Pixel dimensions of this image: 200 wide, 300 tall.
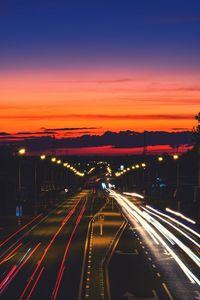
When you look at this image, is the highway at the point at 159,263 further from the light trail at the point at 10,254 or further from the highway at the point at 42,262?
the light trail at the point at 10,254

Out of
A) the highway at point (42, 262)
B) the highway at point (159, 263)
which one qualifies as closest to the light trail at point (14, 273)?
the highway at point (42, 262)

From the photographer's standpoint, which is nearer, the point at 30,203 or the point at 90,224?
the point at 90,224

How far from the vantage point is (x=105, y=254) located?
5872 cm

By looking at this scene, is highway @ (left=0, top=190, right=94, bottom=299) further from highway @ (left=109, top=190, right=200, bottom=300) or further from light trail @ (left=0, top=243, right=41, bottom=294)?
highway @ (left=109, top=190, right=200, bottom=300)

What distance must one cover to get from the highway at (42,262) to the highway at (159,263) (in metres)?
2.88

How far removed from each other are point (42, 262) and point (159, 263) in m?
7.96

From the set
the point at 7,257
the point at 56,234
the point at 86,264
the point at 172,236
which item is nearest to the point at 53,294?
the point at 86,264

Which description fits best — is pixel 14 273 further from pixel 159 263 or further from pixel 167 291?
pixel 167 291

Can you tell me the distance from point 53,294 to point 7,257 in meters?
18.5

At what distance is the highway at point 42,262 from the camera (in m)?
40.3

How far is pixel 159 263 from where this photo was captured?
176ft

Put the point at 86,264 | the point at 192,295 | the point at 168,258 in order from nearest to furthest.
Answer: the point at 192,295 → the point at 86,264 → the point at 168,258

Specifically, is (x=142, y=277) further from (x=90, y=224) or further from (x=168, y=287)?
(x=90, y=224)

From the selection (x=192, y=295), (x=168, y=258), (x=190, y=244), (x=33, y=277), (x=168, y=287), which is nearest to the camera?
(x=192, y=295)
